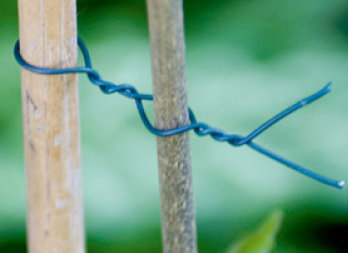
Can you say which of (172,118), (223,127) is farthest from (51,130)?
(223,127)

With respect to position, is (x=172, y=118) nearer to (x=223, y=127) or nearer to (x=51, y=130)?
(x=51, y=130)

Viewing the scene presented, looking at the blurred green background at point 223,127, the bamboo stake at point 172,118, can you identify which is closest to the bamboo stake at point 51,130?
the bamboo stake at point 172,118

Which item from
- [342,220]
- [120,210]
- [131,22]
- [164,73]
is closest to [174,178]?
[164,73]

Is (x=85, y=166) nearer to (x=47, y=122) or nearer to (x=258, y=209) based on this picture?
(x=258, y=209)

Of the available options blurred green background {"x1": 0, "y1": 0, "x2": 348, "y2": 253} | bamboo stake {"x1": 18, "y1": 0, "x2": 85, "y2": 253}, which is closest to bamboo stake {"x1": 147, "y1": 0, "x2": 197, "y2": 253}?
bamboo stake {"x1": 18, "y1": 0, "x2": 85, "y2": 253}

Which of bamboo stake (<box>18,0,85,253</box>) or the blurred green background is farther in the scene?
the blurred green background

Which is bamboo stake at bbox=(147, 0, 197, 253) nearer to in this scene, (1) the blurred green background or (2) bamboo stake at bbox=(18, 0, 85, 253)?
(2) bamboo stake at bbox=(18, 0, 85, 253)

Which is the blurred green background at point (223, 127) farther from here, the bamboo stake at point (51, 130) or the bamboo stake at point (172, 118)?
the bamboo stake at point (172, 118)
